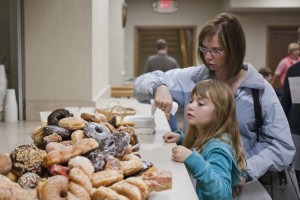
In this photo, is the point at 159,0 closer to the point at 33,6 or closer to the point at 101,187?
the point at 33,6

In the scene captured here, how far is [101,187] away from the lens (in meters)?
1.03

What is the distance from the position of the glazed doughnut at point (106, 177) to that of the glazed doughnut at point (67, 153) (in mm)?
95

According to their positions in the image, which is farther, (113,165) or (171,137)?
(171,137)

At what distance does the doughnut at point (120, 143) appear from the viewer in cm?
133

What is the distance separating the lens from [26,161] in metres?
1.18

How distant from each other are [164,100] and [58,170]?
95 centimetres

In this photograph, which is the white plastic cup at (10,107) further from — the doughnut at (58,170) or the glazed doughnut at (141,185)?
the glazed doughnut at (141,185)

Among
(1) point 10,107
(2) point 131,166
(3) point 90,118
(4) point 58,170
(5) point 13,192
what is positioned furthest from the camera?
(1) point 10,107

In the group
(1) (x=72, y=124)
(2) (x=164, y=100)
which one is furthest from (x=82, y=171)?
(2) (x=164, y=100)

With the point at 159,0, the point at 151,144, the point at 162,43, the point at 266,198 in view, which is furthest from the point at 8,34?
the point at 159,0

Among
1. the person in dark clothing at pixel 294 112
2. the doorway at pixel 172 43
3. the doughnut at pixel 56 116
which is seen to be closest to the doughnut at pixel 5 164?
the doughnut at pixel 56 116

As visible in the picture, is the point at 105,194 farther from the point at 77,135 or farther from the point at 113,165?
the point at 77,135

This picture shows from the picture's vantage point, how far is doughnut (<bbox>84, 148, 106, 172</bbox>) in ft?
3.74

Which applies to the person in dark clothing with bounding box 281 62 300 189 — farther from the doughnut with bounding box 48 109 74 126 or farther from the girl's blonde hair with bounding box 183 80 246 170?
the doughnut with bounding box 48 109 74 126
